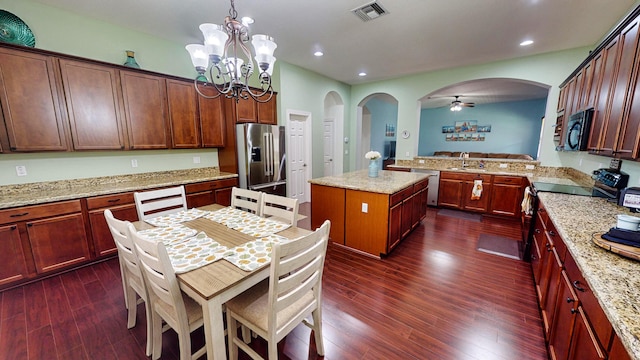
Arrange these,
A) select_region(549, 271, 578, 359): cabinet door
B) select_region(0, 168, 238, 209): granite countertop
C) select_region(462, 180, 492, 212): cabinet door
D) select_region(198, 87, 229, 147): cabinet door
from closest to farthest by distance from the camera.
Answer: select_region(549, 271, 578, 359): cabinet door → select_region(0, 168, 238, 209): granite countertop → select_region(198, 87, 229, 147): cabinet door → select_region(462, 180, 492, 212): cabinet door

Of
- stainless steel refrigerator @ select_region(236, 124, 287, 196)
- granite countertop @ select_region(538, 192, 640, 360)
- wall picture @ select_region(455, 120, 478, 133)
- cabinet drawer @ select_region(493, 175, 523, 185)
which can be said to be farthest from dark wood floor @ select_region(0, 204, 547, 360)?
wall picture @ select_region(455, 120, 478, 133)

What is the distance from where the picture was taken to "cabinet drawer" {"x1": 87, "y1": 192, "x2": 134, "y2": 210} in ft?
8.55

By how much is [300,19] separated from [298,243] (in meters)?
2.69

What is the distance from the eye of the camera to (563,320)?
133 centimetres

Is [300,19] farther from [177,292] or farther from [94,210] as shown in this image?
[94,210]

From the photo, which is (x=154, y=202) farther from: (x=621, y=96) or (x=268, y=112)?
(x=621, y=96)

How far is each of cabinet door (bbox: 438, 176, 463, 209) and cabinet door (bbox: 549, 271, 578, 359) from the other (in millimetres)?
3396

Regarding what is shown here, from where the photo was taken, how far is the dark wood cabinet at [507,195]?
409cm

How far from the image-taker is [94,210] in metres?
2.63

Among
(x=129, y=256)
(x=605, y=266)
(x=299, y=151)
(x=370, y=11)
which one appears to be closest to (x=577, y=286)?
(x=605, y=266)

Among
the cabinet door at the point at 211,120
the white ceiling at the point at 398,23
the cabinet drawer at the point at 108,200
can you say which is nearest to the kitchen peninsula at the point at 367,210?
the cabinet door at the point at 211,120

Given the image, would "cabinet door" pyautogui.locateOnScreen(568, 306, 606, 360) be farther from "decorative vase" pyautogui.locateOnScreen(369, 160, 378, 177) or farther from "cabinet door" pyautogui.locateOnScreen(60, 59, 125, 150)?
"cabinet door" pyautogui.locateOnScreen(60, 59, 125, 150)

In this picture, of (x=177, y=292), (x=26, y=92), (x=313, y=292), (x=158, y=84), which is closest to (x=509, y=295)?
(x=313, y=292)

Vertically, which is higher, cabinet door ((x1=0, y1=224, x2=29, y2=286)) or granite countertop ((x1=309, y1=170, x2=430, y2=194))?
granite countertop ((x1=309, y1=170, x2=430, y2=194))
